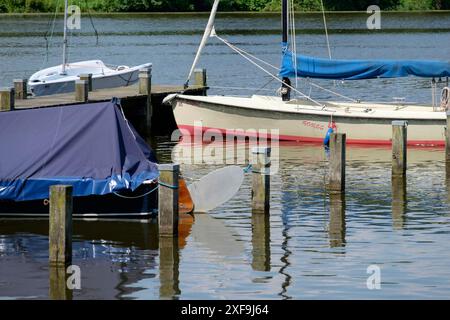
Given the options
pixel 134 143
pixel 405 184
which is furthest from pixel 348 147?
pixel 134 143

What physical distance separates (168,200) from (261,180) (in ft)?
9.38

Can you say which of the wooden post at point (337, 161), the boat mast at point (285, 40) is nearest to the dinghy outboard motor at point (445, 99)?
the boat mast at point (285, 40)

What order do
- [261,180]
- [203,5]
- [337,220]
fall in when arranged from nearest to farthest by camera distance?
[261,180] < [337,220] < [203,5]

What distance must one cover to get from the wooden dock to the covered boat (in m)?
10.8

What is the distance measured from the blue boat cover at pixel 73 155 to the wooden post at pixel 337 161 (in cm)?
462

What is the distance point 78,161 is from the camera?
81.5 ft

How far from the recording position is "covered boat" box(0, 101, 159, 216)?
81.0 ft

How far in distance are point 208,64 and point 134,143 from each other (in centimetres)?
4487

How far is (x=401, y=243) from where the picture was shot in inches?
947

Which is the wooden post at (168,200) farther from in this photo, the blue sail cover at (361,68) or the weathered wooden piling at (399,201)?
the blue sail cover at (361,68)

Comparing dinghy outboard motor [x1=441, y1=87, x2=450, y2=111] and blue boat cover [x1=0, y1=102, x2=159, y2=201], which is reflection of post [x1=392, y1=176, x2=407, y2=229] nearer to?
blue boat cover [x1=0, y1=102, x2=159, y2=201]

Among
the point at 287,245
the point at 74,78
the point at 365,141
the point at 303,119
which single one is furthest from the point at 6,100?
the point at 74,78

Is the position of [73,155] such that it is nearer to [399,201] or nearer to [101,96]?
[399,201]
